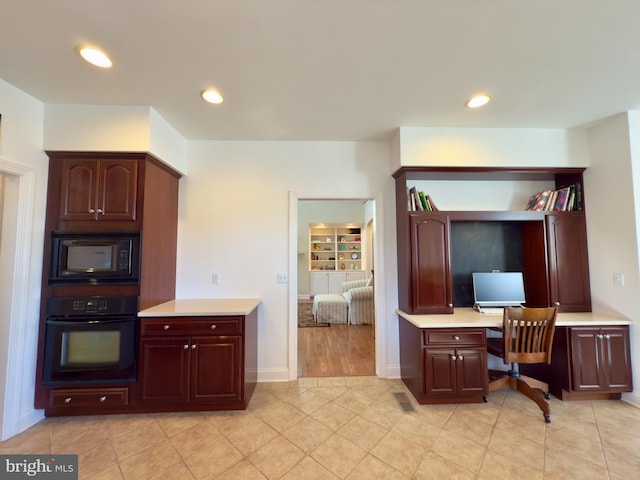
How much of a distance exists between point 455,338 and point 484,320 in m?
0.32

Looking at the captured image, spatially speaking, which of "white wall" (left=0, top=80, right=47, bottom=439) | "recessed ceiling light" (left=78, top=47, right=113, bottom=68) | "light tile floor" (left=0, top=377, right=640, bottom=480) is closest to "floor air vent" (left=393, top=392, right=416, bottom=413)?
"light tile floor" (left=0, top=377, right=640, bottom=480)

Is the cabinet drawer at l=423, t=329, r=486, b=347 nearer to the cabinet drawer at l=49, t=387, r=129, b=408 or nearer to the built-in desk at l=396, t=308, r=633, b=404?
the built-in desk at l=396, t=308, r=633, b=404

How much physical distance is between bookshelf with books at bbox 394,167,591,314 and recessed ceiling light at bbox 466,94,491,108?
23.6 inches

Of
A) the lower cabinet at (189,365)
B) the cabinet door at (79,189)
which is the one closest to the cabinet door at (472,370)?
the lower cabinet at (189,365)

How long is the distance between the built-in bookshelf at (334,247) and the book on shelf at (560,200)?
577cm

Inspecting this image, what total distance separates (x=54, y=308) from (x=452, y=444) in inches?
129

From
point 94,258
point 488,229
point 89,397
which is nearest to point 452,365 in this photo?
point 488,229

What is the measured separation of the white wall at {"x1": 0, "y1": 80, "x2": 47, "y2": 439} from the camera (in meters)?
2.01

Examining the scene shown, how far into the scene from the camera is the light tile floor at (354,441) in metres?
1.65

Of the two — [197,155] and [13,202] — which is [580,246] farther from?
[13,202]

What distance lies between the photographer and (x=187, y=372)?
7.37 feet

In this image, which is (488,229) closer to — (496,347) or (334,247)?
(496,347)

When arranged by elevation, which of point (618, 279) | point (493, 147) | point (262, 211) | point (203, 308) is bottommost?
point (203, 308)

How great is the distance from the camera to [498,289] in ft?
9.15
